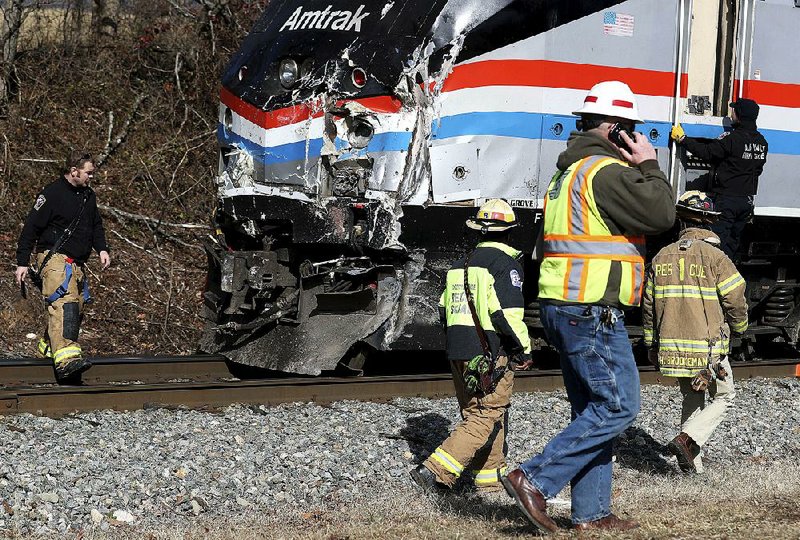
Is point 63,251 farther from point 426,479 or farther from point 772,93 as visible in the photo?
point 772,93

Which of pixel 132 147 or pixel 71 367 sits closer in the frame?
pixel 71 367

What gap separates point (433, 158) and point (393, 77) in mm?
618

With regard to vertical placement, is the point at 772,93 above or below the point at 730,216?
above

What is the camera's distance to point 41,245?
884 cm

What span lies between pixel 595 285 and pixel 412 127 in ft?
10.8

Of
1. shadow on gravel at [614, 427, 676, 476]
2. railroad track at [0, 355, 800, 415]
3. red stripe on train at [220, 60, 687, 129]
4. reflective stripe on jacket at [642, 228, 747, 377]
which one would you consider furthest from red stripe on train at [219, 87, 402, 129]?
shadow on gravel at [614, 427, 676, 476]

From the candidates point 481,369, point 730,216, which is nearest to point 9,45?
point 730,216

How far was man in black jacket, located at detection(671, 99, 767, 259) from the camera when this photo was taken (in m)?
8.85

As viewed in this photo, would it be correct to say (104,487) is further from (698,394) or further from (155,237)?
(155,237)

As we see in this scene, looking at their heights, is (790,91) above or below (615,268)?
above

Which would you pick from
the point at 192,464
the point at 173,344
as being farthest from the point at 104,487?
the point at 173,344

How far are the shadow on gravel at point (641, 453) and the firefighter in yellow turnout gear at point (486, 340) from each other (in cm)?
113

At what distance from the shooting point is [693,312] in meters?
6.50

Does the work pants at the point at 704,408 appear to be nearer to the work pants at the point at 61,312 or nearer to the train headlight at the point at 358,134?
the train headlight at the point at 358,134
